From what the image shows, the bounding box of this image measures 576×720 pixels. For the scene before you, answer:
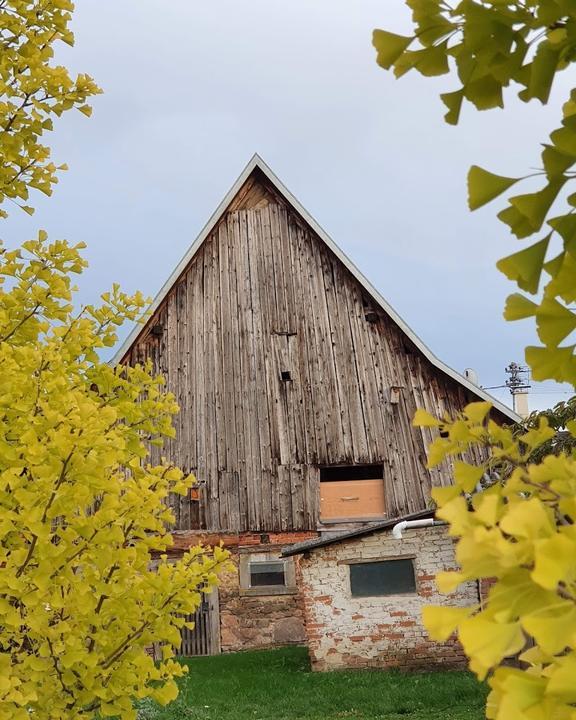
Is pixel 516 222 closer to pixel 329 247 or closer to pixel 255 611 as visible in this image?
pixel 255 611

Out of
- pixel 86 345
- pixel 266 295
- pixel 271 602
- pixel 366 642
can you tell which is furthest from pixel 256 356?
pixel 86 345

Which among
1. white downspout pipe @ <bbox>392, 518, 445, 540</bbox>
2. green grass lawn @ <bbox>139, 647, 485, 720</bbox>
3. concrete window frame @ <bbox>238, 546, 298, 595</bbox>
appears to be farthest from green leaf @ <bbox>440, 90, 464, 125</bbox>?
concrete window frame @ <bbox>238, 546, 298, 595</bbox>

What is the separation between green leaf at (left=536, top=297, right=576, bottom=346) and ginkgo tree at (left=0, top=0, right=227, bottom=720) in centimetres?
280

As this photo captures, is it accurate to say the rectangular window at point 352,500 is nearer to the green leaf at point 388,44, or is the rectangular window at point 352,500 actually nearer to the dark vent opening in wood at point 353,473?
the dark vent opening in wood at point 353,473

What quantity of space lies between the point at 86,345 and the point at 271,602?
37.8ft

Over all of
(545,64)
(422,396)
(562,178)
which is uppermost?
(422,396)

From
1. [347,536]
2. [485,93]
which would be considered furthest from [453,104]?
[347,536]

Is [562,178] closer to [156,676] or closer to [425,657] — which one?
[156,676]

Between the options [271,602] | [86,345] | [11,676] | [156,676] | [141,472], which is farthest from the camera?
[271,602]

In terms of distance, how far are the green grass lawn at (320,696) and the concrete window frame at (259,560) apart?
2.36 metres

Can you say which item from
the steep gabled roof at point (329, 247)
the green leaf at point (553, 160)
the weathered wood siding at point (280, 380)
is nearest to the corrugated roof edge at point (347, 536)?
the weathered wood siding at point (280, 380)

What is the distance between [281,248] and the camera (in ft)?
55.6

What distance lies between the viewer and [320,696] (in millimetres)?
10656

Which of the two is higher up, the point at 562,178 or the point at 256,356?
the point at 256,356
